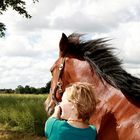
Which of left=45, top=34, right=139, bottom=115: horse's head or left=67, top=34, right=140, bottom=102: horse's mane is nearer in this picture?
left=67, top=34, right=140, bottom=102: horse's mane

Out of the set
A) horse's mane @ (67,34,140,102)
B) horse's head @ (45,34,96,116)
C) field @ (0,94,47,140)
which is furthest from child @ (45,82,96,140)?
field @ (0,94,47,140)

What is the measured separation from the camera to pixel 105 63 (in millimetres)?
4625

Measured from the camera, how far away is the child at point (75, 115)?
12.7ft

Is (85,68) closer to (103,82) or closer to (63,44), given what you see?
(103,82)

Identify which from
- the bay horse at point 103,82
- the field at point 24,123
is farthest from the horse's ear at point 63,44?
the field at point 24,123

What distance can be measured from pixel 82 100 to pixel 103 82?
2.40ft

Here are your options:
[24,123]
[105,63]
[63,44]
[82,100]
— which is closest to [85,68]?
[105,63]

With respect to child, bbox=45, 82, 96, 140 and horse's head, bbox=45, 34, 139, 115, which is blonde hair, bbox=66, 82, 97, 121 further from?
horse's head, bbox=45, 34, 139, 115

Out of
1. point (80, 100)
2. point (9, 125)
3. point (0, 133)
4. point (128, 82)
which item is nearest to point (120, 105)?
point (128, 82)

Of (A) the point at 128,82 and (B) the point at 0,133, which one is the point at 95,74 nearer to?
(A) the point at 128,82

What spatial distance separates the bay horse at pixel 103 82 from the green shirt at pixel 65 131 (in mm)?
313

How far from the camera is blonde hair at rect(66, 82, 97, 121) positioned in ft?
12.6

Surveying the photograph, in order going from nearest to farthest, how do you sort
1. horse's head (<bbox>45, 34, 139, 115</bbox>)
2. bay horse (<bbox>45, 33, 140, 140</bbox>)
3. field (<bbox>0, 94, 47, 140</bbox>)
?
bay horse (<bbox>45, 33, 140, 140</bbox>) < horse's head (<bbox>45, 34, 139, 115</bbox>) < field (<bbox>0, 94, 47, 140</bbox>)

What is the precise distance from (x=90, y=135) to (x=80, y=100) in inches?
13.0
